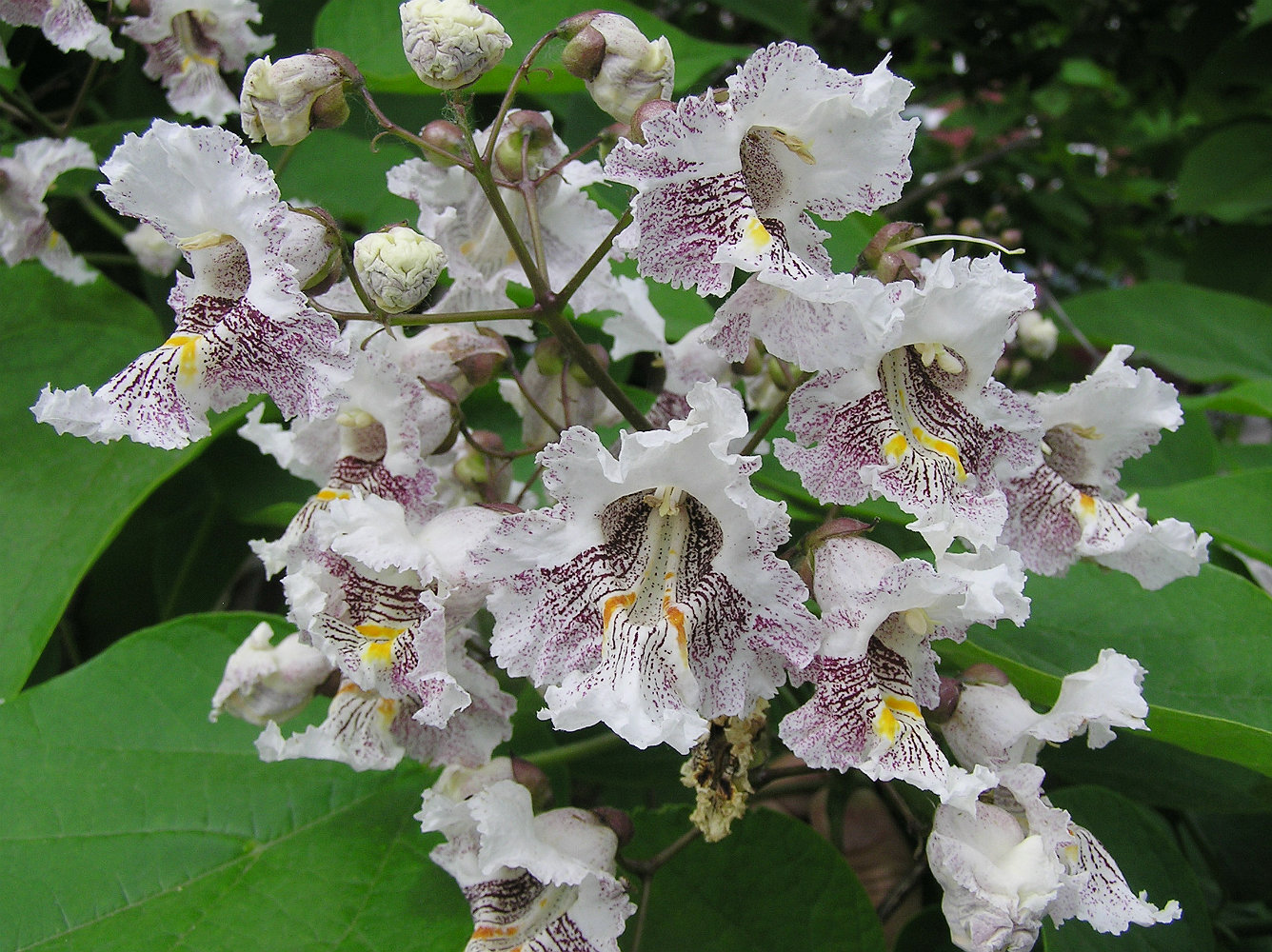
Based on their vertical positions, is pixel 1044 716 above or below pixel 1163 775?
above

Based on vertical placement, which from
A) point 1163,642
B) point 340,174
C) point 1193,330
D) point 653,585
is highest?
point 653,585

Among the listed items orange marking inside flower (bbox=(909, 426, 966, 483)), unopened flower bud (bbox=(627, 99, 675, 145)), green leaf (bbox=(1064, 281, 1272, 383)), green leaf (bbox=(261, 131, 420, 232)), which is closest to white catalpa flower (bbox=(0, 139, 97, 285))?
green leaf (bbox=(261, 131, 420, 232))

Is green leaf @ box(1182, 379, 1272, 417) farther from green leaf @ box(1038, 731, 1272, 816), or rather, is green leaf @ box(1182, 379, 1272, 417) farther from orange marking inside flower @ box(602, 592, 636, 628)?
orange marking inside flower @ box(602, 592, 636, 628)

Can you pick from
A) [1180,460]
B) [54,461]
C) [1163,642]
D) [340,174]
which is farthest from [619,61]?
[1180,460]

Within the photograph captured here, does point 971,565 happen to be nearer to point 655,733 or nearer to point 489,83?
point 655,733

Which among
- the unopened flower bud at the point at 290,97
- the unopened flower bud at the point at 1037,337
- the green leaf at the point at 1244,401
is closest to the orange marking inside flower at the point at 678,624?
the unopened flower bud at the point at 290,97

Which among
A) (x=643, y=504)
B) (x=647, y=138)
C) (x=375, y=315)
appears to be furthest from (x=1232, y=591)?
(x=375, y=315)

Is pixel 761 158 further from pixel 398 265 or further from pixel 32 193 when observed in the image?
pixel 32 193
